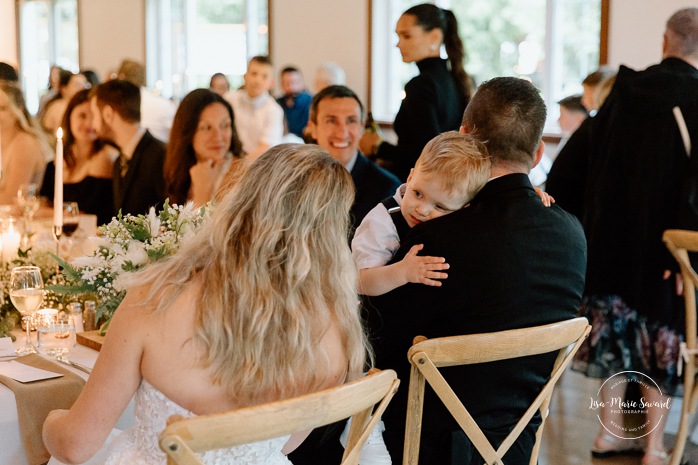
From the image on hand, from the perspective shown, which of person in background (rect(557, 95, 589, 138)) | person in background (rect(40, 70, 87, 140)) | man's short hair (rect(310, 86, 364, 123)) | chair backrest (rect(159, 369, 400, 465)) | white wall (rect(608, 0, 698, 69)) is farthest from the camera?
person in background (rect(40, 70, 87, 140))

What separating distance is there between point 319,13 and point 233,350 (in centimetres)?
939

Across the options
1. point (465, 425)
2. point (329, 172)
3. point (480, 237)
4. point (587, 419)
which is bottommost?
point (587, 419)

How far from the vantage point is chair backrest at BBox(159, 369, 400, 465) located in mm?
1327

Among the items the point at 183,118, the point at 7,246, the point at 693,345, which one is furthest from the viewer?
the point at 183,118

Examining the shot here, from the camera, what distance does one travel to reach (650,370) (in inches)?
149

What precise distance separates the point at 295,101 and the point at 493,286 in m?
7.73

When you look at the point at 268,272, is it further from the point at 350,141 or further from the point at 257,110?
the point at 257,110

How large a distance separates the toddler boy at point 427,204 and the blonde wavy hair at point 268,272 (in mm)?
324

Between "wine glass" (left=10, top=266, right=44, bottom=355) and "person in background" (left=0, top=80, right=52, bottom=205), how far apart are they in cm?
246

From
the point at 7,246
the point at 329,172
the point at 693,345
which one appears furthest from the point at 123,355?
the point at 693,345

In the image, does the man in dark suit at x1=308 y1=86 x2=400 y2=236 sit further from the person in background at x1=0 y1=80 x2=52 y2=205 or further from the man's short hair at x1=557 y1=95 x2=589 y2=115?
the man's short hair at x1=557 y1=95 x2=589 y2=115

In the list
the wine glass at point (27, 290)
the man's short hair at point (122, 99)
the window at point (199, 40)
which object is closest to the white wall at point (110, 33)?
the window at point (199, 40)

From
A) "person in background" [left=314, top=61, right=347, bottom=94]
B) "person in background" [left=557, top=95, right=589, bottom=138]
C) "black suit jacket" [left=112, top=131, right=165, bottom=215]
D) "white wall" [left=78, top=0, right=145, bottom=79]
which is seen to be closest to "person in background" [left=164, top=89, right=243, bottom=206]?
"black suit jacket" [left=112, top=131, right=165, bottom=215]

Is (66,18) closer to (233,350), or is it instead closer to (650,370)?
(650,370)
